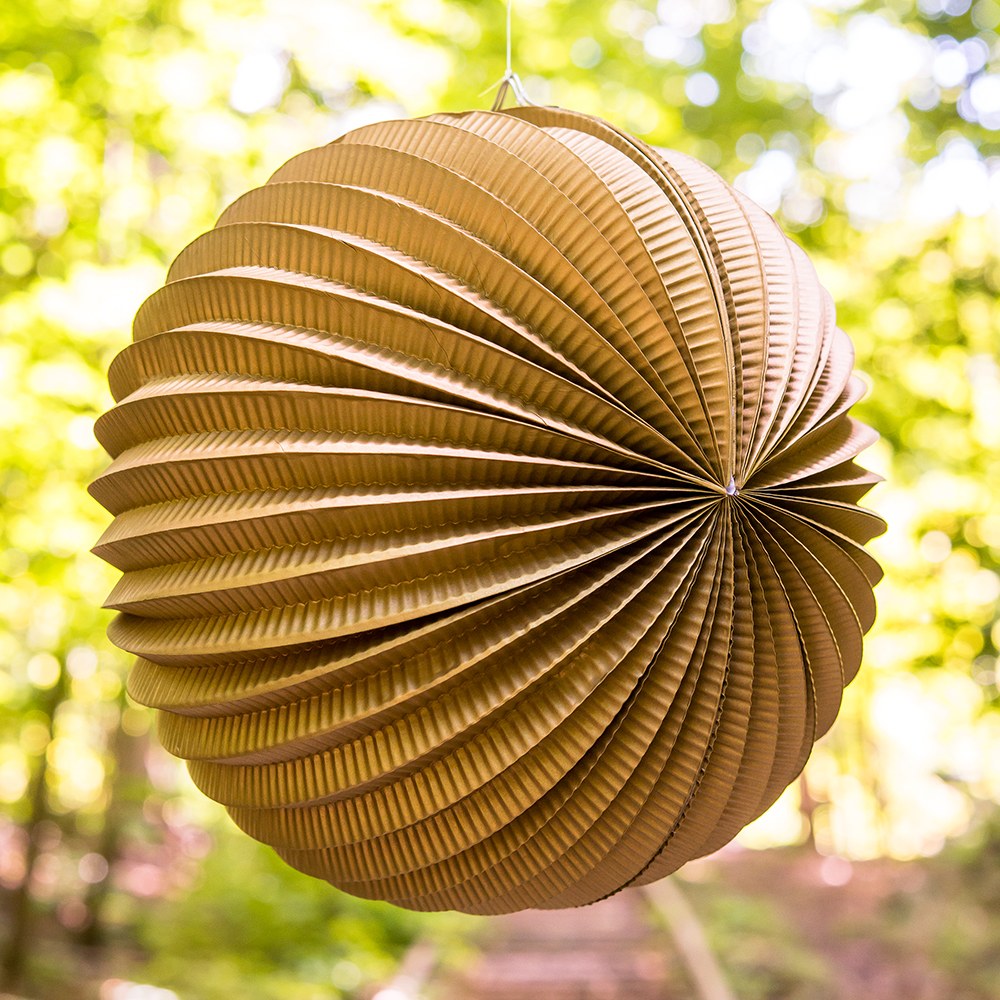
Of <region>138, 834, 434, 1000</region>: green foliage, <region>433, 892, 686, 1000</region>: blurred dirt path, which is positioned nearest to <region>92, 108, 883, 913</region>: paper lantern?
<region>138, 834, 434, 1000</region>: green foliage

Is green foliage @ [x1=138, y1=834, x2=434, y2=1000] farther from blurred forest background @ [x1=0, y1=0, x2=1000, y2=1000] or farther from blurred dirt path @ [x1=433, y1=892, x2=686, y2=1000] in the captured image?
blurred dirt path @ [x1=433, y1=892, x2=686, y2=1000]

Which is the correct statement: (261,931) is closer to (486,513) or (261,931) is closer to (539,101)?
→ (539,101)

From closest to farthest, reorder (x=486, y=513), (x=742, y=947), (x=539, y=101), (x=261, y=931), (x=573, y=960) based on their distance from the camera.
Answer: (x=486, y=513), (x=539, y=101), (x=261, y=931), (x=742, y=947), (x=573, y=960)

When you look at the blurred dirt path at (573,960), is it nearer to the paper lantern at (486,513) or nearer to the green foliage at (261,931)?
the green foliage at (261,931)

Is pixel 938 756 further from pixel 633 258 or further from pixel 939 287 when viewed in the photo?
pixel 633 258

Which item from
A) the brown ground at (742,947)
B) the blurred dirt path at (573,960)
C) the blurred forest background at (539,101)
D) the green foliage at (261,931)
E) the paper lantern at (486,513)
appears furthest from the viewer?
the blurred dirt path at (573,960)

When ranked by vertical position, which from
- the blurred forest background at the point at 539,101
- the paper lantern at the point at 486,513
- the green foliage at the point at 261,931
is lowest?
the paper lantern at the point at 486,513

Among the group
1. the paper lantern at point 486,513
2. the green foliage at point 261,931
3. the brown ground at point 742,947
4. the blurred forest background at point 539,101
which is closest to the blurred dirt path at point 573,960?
the brown ground at point 742,947

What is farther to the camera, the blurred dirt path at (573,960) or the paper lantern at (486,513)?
the blurred dirt path at (573,960)

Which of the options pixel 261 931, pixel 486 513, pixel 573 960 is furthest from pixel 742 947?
pixel 486 513
